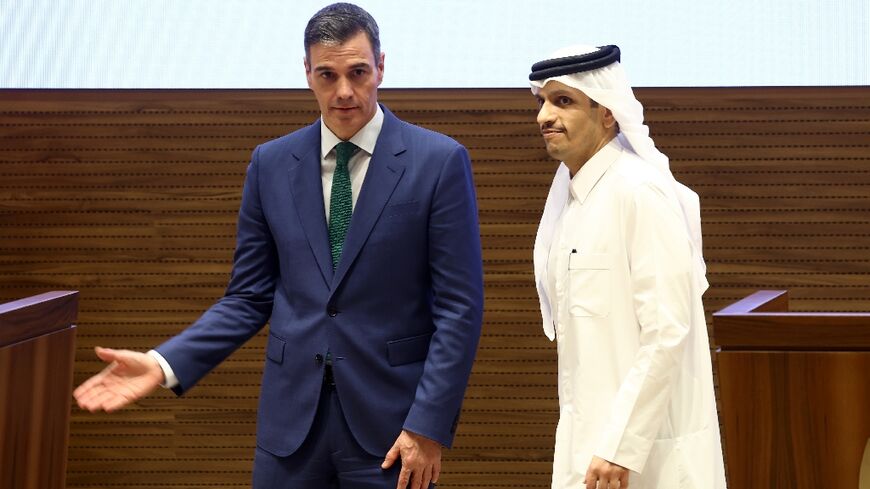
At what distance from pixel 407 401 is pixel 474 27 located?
234 cm

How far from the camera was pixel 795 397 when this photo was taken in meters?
2.41

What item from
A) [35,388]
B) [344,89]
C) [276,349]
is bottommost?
[35,388]

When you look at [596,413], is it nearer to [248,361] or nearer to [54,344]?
[54,344]

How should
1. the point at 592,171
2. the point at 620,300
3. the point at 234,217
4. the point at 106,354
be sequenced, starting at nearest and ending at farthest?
the point at 106,354
the point at 620,300
the point at 592,171
the point at 234,217

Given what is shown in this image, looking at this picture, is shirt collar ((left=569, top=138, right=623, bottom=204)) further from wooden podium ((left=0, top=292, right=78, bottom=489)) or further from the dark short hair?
wooden podium ((left=0, top=292, right=78, bottom=489))

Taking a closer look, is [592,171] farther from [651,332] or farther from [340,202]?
[340,202]

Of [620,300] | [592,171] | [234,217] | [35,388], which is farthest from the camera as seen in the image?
[234,217]

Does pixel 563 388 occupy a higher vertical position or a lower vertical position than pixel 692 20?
lower

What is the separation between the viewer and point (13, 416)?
93.4 inches

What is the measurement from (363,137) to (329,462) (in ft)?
2.19

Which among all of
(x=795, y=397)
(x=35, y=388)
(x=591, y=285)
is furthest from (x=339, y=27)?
(x=795, y=397)

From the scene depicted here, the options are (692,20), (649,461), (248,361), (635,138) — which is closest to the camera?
(649,461)

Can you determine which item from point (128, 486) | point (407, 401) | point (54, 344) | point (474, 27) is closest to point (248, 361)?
point (128, 486)

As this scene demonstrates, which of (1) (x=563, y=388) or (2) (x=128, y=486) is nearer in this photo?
(1) (x=563, y=388)
